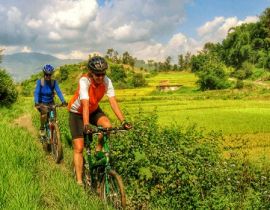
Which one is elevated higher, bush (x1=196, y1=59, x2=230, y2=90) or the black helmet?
the black helmet

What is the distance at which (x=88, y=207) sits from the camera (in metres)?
5.49

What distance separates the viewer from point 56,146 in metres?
9.76

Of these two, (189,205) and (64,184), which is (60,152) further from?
(189,205)

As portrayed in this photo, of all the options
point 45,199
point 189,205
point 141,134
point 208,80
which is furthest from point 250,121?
point 208,80

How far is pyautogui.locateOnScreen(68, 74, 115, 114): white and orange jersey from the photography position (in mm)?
6262

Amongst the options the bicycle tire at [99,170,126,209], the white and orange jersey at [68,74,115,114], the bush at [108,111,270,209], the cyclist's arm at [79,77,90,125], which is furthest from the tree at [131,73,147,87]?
the bicycle tire at [99,170,126,209]

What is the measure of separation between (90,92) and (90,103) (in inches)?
10.3

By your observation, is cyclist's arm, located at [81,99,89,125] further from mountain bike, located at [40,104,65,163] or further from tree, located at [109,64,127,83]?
tree, located at [109,64,127,83]

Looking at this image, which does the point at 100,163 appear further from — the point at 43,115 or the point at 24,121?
the point at 24,121

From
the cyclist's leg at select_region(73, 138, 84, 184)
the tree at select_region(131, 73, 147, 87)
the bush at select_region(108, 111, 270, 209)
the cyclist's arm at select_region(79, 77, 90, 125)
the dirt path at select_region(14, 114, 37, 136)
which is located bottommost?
the tree at select_region(131, 73, 147, 87)

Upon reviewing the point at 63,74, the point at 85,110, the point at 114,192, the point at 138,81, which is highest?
the point at 85,110

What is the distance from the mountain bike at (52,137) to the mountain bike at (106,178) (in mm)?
2960

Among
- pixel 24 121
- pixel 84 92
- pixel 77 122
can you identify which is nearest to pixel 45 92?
pixel 77 122

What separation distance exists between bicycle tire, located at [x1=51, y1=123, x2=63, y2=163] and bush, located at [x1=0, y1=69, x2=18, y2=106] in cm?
1822
